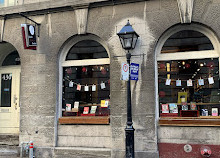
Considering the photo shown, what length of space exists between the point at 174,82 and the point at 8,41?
6.47m

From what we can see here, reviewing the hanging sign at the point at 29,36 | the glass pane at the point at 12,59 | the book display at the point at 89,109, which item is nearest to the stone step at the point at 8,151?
the book display at the point at 89,109

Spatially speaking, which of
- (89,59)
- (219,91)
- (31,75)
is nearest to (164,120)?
(219,91)

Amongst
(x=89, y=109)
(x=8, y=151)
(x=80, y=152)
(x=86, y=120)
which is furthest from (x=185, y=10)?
(x=8, y=151)

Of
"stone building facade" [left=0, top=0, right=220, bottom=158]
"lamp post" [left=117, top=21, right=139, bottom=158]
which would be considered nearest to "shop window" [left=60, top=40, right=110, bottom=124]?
"stone building facade" [left=0, top=0, right=220, bottom=158]

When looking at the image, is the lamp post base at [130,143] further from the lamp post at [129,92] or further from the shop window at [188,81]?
the shop window at [188,81]

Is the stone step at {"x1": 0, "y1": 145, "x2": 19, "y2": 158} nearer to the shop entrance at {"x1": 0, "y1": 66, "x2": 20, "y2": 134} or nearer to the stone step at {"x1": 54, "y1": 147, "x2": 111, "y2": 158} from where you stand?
the shop entrance at {"x1": 0, "y1": 66, "x2": 20, "y2": 134}

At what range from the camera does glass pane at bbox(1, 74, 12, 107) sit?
34.2 ft

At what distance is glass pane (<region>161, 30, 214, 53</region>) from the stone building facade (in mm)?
153

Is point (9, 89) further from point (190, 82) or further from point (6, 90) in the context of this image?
point (190, 82)

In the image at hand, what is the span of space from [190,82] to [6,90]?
7.51 metres

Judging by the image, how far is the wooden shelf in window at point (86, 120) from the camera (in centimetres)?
824

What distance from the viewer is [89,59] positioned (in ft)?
29.5

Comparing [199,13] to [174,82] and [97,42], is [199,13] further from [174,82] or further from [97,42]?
[97,42]

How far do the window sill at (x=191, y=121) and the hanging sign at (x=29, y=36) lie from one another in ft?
17.0
